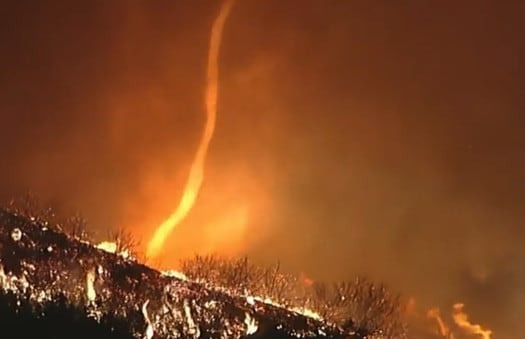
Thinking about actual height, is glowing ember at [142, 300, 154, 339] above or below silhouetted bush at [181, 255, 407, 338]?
below

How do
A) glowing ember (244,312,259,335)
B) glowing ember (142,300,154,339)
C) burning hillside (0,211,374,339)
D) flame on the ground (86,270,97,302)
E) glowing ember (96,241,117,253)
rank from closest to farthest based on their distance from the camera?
burning hillside (0,211,374,339) < glowing ember (142,300,154,339) < flame on the ground (86,270,97,302) < glowing ember (244,312,259,335) < glowing ember (96,241,117,253)

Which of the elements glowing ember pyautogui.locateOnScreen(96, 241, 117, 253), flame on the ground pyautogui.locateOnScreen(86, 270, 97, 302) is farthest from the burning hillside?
glowing ember pyautogui.locateOnScreen(96, 241, 117, 253)

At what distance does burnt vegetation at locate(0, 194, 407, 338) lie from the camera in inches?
592

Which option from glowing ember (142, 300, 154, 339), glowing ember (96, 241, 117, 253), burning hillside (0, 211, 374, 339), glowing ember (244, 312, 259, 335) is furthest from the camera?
glowing ember (96, 241, 117, 253)

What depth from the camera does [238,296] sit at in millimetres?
20094

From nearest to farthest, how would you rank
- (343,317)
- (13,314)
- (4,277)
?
(13,314) → (4,277) → (343,317)

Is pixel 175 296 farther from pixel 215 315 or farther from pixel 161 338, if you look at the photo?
pixel 161 338

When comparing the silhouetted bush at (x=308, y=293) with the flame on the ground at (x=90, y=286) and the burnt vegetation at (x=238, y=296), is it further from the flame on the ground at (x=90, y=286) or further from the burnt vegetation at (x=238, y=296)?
the flame on the ground at (x=90, y=286)

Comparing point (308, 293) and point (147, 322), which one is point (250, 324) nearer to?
point (147, 322)

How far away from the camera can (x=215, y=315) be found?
18141mm

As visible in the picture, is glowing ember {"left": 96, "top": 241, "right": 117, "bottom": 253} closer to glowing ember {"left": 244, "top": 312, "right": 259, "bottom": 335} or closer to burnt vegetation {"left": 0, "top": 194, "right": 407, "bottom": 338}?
burnt vegetation {"left": 0, "top": 194, "right": 407, "bottom": 338}

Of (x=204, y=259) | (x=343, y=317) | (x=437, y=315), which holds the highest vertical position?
(x=437, y=315)

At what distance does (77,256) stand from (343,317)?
239 inches

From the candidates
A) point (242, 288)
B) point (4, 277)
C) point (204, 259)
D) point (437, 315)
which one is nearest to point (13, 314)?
point (4, 277)
